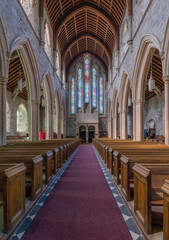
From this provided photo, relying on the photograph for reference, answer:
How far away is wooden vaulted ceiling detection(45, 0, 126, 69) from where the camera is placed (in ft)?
38.4

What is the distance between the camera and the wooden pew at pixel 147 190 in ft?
6.29

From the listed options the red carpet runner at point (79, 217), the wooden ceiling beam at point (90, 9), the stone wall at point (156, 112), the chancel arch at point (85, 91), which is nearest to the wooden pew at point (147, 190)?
the red carpet runner at point (79, 217)

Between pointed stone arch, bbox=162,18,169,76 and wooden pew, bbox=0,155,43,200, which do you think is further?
pointed stone arch, bbox=162,18,169,76

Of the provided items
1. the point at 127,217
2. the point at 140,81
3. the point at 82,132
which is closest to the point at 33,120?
the point at 140,81

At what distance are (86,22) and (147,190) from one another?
16.5 m

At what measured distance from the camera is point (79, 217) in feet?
7.50

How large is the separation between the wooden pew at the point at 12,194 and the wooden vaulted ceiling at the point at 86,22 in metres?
11.2

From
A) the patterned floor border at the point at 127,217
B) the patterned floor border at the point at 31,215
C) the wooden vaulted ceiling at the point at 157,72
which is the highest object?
the wooden vaulted ceiling at the point at 157,72

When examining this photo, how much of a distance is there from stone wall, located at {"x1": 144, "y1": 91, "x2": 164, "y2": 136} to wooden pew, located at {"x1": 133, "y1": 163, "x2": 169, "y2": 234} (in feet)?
40.2

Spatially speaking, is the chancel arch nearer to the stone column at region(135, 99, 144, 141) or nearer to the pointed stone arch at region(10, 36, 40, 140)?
the pointed stone arch at region(10, 36, 40, 140)

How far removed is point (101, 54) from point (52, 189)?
18.5 m

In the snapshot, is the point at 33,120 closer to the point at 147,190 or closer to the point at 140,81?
the point at 140,81

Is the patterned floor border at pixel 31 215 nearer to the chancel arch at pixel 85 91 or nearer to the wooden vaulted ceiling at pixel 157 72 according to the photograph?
the wooden vaulted ceiling at pixel 157 72

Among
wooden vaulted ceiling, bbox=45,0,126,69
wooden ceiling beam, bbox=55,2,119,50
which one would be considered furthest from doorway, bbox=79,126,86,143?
wooden ceiling beam, bbox=55,2,119,50
